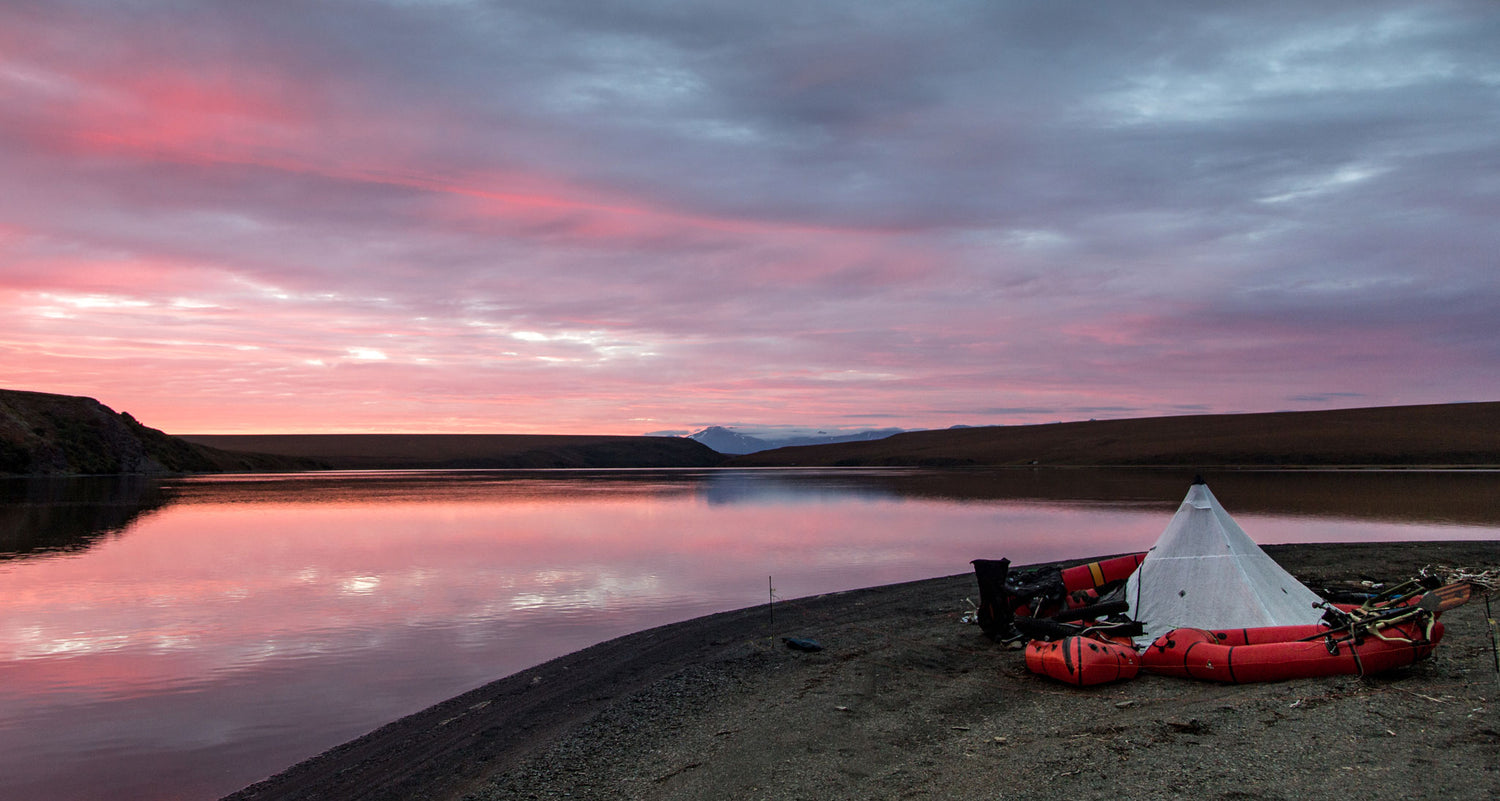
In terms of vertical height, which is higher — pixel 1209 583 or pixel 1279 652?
pixel 1209 583

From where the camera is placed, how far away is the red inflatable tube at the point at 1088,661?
9.91 meters

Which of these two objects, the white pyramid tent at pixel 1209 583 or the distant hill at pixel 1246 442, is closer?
the white pyramid tent at pixel 1209 583

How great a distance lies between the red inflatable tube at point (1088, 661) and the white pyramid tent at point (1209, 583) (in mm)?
1696

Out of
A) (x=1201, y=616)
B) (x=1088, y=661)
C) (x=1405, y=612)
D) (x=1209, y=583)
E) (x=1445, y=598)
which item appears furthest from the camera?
(x=1209, y=583)

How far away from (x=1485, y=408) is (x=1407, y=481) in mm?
73104

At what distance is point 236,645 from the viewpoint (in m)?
14.5

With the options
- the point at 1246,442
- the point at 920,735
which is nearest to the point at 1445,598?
the point at 920,735

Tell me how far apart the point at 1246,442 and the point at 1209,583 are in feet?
369

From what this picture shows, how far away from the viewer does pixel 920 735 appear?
341 inches

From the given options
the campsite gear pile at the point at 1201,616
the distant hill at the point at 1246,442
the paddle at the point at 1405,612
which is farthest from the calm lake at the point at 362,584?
the distant hill at the point at 1246,442

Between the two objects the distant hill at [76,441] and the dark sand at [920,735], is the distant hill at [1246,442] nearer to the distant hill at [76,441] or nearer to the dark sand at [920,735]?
the dark sand at [920,735]

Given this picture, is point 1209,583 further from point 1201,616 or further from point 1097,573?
point 1097,573

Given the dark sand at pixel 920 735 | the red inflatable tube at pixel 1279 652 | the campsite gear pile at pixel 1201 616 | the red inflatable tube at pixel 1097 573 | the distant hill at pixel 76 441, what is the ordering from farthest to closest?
the distant hill at pixel 76 441, the red inflatable tube at pixel 1097 573, the campsite gear pile at pixel 1201 616, the red inflatable tube at pixel 1279 652, the dark sand at pixel 920 735

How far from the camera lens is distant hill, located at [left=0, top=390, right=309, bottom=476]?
7738 cm
